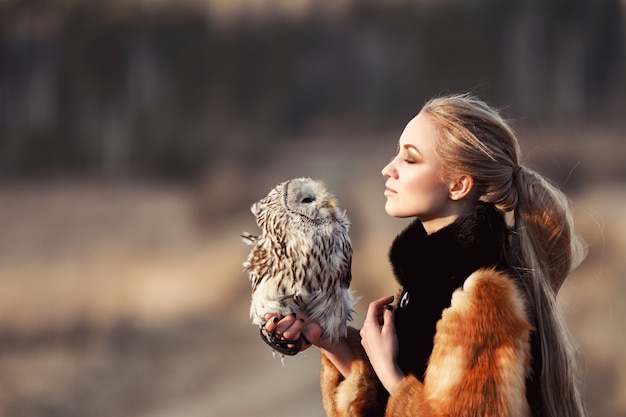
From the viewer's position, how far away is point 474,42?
5.76 metres

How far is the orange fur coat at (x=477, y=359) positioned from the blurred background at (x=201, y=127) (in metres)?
4.21

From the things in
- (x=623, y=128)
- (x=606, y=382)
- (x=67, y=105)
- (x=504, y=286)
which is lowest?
(x=504, y=286)

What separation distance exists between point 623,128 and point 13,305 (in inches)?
167

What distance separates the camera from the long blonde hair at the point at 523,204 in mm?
1188

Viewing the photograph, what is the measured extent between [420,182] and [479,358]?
0.86 ft

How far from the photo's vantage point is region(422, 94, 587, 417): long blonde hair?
3.90 feet

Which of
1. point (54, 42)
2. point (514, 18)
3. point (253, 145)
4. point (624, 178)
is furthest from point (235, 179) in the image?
point (624, 178)

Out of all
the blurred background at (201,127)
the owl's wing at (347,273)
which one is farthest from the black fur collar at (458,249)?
the blurred background at (201,127)

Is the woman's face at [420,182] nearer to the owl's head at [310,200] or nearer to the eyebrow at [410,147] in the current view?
the eyebrow at [410,147]

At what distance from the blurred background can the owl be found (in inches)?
158

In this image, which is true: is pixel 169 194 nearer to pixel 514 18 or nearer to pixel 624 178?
pixel 514 18

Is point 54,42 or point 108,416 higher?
point 54,42

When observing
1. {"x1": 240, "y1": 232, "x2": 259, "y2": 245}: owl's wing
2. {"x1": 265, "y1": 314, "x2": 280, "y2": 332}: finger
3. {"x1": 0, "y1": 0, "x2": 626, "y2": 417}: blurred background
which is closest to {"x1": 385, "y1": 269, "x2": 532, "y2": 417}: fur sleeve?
{"x1": 265, "y1": 314, "x2": 280, "y2": 332}: finger

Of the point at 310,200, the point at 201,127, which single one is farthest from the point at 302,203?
the point at 201,127
